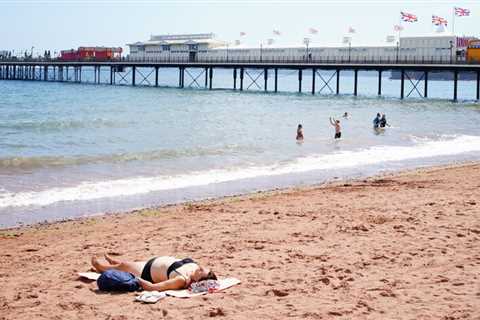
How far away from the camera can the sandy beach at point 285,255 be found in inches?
269

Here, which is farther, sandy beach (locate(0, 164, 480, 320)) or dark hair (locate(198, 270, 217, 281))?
dark hair (locate(198, 270, 217, 281))

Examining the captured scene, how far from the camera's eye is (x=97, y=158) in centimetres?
2109

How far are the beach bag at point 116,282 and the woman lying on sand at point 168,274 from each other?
0.29 ft

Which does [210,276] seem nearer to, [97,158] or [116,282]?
[116,282]

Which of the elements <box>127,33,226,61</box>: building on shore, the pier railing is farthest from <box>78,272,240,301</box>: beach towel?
<box>127,33,226,61</box>: building on shore

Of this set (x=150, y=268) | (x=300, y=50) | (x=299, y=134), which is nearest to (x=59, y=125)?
(x=299, y=134)

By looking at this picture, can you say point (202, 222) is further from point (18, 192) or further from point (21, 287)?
point (18, 192)

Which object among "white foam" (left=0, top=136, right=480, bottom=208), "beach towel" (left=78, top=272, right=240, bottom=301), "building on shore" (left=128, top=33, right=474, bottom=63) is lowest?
"white foam" (left=0, top=136, right=480, bottom=208)

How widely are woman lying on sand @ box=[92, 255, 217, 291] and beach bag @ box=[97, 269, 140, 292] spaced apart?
9 cm

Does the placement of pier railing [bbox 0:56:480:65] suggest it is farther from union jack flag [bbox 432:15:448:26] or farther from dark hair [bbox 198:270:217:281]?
dark hair [bbox 198:270:217:281]

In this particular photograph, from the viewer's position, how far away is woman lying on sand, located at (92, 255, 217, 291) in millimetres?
7348

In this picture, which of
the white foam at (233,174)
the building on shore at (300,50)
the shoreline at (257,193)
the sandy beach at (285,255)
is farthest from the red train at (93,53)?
the sandy beach at (285,255)

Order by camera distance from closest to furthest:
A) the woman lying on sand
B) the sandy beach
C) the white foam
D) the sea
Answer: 1. the sandy beach
2. the woman lying on sand
3. the white foam
4. the sea

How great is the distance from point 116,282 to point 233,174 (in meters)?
11.1
